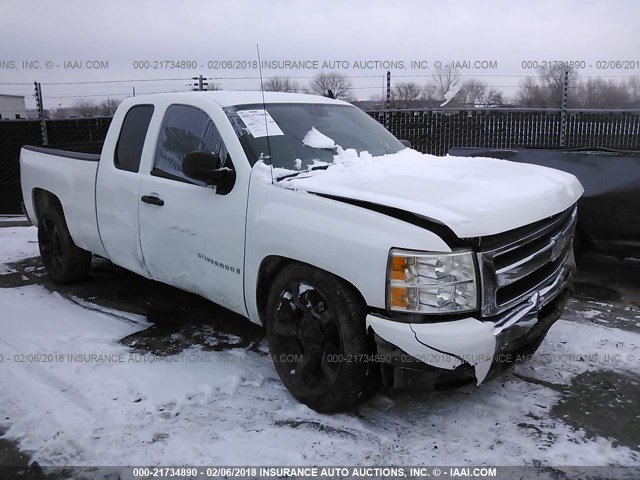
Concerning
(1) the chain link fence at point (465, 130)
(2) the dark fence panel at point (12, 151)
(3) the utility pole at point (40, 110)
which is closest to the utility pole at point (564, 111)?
(1) the chain link fence at point (465, 130)

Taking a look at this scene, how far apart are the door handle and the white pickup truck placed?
14 mm

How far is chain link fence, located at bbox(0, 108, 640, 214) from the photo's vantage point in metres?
10.5

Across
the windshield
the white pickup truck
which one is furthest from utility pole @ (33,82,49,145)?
the windshield

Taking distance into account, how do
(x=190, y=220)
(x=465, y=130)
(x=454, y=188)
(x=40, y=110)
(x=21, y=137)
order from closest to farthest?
1. (x=454, y=188)
2. (x=190, y=220)
3. (x=465, y=130)
4. (x=40, y=110)
5. (x=21, y=137)

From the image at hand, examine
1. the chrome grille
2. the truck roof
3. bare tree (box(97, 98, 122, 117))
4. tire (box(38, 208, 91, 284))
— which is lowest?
tire (box(38, 208, 91, 284))

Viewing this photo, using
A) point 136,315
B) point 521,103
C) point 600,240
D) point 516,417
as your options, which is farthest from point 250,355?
point 521,103

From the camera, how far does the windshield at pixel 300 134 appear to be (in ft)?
12.0

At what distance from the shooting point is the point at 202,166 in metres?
3.47

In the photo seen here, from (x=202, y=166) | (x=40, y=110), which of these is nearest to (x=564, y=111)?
(x=202, y=166)

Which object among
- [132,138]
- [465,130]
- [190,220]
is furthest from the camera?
[465,130]

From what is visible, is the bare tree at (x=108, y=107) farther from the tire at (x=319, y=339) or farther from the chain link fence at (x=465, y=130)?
the tire at (x=319, y=339)

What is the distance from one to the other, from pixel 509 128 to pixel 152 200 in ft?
28.4

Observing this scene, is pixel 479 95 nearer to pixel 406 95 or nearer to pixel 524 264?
pixel 406 95

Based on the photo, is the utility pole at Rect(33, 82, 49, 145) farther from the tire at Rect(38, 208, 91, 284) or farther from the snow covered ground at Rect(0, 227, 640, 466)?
the snow covered ground at Rect(0, 227, 640, 466)
